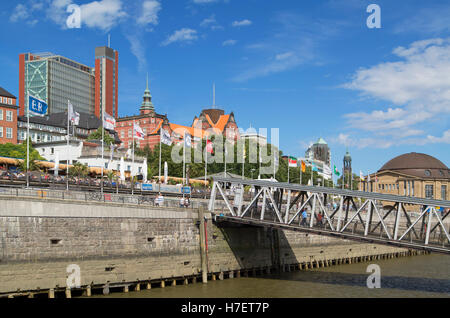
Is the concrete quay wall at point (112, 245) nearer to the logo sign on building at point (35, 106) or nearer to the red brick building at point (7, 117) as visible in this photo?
the logo sign on building at point (35, 106)

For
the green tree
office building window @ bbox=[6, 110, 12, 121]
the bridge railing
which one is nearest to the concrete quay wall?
the bridge railing

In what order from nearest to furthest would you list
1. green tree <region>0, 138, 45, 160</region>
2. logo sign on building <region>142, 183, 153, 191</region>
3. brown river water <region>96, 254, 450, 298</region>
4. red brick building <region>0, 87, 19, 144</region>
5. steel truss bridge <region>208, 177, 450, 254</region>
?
steel truss bridge <region>208, 177, 450, 254</region> < brown river water <region>96, 254, 450, 298</region> < logo sign on building <region>142, 183, 153, 191</region> < green tree <region>0, 138, 45, 160</region> < red brick building <region>0, 87, 19, 144</region>

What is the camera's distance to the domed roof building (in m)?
145

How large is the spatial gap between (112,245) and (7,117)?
82703 millimetres

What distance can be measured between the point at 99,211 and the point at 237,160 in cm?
7374

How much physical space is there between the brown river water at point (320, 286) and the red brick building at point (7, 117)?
78150 millimetres

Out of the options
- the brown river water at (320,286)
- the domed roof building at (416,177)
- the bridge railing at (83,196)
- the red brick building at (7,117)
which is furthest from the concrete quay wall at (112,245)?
the domed roof building at (416,177)

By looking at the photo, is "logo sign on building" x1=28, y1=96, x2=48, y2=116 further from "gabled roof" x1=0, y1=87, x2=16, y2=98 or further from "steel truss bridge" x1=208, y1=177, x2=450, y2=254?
"gabled roof" x1=0, y1=87, x2=16, y2=98

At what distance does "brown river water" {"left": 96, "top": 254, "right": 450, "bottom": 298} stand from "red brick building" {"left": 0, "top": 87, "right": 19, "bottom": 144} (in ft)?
256

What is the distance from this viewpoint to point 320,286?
141ft

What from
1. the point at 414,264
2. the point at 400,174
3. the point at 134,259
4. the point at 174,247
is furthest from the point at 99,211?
the point at 400,174
